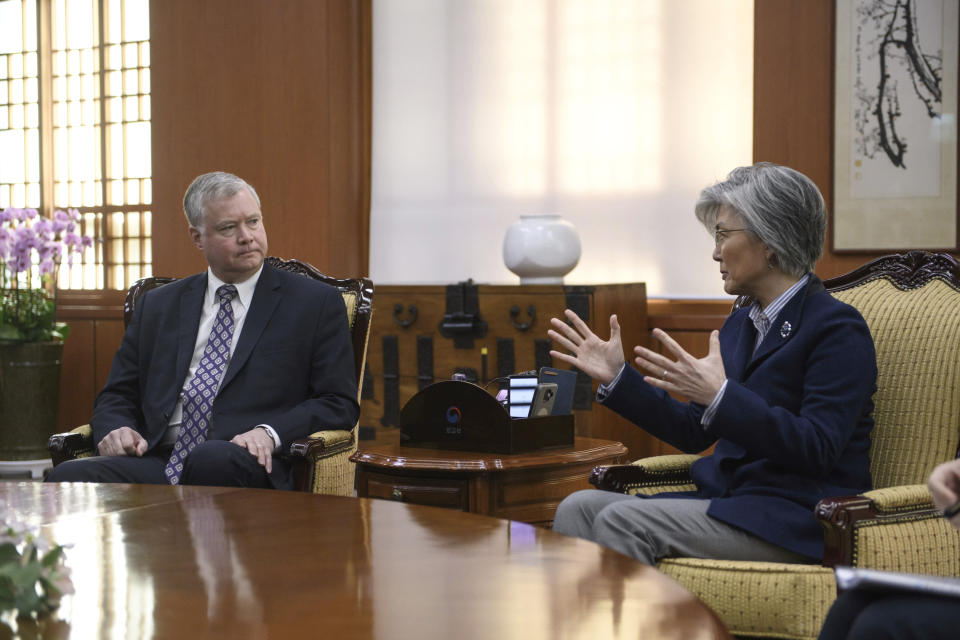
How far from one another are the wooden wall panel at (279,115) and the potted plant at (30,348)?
0.63m

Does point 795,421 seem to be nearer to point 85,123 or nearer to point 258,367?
point 258,367

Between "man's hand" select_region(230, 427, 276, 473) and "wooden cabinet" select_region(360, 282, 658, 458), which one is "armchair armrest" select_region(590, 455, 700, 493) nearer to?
"man's hand" select_region(230, 427, 276, 473)

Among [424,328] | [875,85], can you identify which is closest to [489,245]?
[424,328]


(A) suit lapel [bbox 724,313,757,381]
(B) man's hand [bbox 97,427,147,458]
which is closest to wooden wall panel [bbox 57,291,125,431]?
(B) man's hand [bbox 97,427,147,458]

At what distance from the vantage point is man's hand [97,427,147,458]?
3154 millimetres

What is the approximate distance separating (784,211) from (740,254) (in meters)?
0.14

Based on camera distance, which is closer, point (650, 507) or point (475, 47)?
point (650, 507)

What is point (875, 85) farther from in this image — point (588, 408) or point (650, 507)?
point (650, 507)

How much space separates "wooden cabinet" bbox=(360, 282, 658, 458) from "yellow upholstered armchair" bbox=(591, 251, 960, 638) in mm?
1649

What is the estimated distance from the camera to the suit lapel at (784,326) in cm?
243

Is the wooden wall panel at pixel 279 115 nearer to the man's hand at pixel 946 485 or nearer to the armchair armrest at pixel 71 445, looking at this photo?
the armchair armrest at pixel 71 445

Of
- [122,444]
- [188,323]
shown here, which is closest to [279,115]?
[188,323]

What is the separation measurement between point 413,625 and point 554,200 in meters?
4.26

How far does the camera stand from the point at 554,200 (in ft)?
17.9
